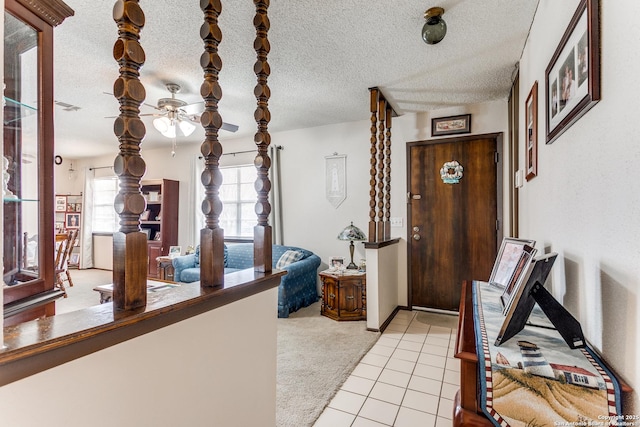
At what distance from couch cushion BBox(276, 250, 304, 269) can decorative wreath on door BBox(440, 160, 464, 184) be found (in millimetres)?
2065

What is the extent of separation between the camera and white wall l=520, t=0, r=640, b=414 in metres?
0.77

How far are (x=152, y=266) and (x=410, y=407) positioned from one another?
16.7ft

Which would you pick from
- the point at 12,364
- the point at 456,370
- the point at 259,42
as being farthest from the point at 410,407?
the point at 259,42

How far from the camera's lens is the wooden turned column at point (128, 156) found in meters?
0.76

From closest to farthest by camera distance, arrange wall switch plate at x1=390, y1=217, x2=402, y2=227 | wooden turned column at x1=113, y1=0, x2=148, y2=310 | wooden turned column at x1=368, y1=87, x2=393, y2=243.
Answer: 1. wooden turned column at x1=113, y1=0, x2=148, y2=310
2. wooden turned column at x1=368, y1=87, x2=393, y2=243
3. wall switch plate at x1=390, y1=217, x2=402, y2=227

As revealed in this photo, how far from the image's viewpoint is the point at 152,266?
5.49 meters

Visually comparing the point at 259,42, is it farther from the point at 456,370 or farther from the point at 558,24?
the point at 456,370

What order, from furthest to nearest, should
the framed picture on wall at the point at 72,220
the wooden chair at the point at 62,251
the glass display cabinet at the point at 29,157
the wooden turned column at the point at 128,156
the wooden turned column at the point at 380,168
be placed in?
the framed picture on wall at the point at 72,220
the wooden chair at the point at 62,251
the wooden turned column at the point at 380,168
the glass display cabinet at the point at 29,157
the wooden turned column at the point at 128,156

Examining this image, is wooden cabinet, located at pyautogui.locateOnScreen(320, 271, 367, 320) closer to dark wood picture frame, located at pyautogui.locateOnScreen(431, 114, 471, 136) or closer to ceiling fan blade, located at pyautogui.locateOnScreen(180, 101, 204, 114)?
dark wood picture frame, located at pyautogui.locateOnScreen(431, 114, 471, 136)

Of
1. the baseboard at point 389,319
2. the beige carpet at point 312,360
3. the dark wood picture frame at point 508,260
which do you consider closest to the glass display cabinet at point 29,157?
the beige carpet at point 312,360

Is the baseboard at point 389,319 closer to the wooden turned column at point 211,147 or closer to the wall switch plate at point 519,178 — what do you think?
the wall switch plate at point 519,178

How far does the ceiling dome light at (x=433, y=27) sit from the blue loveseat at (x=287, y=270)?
258 cm

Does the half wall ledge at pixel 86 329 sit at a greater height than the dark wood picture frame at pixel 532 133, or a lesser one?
lesser

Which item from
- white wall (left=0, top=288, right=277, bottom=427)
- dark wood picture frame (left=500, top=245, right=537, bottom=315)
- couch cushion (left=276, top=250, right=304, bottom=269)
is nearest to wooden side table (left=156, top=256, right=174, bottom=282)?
couch cushion (left=276, top=250, right=304, bottom=269)
